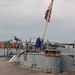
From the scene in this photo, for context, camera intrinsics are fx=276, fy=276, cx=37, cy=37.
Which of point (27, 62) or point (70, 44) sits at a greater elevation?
point (70, 44)

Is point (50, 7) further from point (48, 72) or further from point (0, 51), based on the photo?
point (0, 51)

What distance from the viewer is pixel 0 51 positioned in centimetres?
4844

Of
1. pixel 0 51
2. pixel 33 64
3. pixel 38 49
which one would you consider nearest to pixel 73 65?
pixel 33 64

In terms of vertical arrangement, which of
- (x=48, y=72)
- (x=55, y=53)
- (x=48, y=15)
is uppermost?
(x=48, y=15)

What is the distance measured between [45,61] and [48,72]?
2.45ft

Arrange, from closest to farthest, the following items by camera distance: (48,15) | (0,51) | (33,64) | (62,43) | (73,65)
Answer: (73,65) < (33,64) < (62,43) < (48,15) < (0,51)

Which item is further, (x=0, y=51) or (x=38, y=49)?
(x=0, y=51)

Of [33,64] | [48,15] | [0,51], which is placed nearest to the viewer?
[33,64]

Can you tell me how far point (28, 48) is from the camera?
21672 millimetres

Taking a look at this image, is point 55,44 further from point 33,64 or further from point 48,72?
point 48,72

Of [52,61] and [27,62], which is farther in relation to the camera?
[27,62]

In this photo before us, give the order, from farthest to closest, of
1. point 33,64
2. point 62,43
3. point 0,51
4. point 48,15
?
point 0,51 < point 48,15 < point 62,43 < point 33,64

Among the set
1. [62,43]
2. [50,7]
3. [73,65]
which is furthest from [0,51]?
[73,65]

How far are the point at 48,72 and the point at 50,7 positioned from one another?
9539 millimetres
